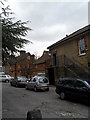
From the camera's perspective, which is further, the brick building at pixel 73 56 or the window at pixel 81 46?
the window at pixel 81 46

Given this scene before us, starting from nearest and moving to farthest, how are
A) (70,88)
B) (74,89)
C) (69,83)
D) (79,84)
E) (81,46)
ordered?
(79,84) → (74,89) → (70,88) → (69,83) → (81,46)

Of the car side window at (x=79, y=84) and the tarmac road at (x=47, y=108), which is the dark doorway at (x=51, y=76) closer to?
the tarmac road at (x=47, y=108)

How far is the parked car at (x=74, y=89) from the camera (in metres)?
11.5

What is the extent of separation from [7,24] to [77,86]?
670 cm

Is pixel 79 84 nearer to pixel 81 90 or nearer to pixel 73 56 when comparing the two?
pixel 81 90

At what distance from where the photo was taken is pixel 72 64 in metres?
22.4

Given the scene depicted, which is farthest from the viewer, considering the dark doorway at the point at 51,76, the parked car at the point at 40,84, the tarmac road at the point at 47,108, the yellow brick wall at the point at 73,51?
the dark doorway at the point at 51,76

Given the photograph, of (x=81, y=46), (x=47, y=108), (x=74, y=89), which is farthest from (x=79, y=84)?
(x=81, y=46)

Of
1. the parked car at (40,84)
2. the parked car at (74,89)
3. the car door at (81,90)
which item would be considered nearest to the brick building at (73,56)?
the parked car at (40,84)

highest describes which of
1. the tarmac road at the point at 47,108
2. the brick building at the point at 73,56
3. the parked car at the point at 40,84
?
the brick building at the point at 73,56

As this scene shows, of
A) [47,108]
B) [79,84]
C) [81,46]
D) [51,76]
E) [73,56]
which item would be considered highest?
[81,46]

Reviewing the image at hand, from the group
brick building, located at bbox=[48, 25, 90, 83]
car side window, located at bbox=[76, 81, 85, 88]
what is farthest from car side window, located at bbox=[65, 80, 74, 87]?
brick building, located at bbox=[48, 25, 90, 83]

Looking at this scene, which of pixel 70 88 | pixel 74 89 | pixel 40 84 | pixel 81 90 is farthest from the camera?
pixel 40 84

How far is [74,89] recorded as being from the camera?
1252cm
